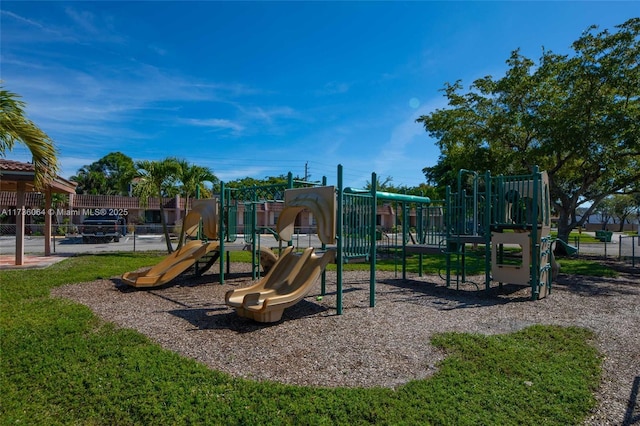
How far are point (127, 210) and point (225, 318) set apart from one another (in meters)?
40.4

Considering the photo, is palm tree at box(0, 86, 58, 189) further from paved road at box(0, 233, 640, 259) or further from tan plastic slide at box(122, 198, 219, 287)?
paved road at box(0, 233, 640, 259)

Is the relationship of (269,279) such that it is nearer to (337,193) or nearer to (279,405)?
(337,193)

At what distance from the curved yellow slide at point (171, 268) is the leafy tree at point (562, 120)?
12772 mm

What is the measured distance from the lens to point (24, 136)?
20.1ft

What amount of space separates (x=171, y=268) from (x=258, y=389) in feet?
21.7

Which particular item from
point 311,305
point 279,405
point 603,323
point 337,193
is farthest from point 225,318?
point 603,323

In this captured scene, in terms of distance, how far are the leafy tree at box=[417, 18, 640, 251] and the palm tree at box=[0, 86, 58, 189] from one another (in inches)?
601

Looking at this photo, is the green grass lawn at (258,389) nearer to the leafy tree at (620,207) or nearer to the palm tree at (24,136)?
the palm tree at (24,136)

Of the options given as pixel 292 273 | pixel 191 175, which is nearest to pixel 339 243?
pixel 292 273

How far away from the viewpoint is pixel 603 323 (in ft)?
22.6

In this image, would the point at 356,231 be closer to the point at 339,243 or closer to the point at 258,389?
the point at 339,243

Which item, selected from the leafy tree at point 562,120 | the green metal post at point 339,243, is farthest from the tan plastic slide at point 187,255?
the leafy tree at point 562,120

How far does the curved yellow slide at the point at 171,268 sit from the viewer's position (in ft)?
31.5

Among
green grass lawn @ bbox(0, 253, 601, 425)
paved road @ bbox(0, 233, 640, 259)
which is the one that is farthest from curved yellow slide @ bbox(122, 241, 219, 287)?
paved road @ bbox(0, 233, 640, 259)
